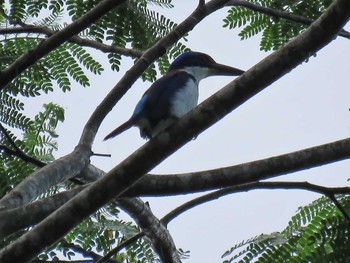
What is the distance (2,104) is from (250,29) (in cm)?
172

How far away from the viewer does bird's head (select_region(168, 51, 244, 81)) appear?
5.38 metres

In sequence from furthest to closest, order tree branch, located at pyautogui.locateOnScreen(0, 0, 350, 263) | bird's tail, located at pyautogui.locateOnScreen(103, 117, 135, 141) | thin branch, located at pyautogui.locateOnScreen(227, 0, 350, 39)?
thin branch, located at pyautogui.locateOnScreen(227, 0, 350, 39)
bird's tail, located at pyautogui.locateOnScreen(103, 117, 135, 141)
tree branch, located at pyautogui.locateOnScreen(0, 0, 350, 263)

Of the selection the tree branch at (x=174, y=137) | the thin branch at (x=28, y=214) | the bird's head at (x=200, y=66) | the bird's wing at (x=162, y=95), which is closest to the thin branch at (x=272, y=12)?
the bird's head at (x=200, y=66)

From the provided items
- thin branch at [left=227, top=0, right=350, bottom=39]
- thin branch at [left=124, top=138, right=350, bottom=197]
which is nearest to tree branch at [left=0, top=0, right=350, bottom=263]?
thin branch at [left=124, top=138, right=350, bottom=197]

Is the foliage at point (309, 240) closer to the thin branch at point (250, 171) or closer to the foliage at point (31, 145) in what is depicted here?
the thin branch at point (250, 171)

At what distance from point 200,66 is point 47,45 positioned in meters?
1.69

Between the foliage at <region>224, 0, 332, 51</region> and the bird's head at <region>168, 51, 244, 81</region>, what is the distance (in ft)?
0.80

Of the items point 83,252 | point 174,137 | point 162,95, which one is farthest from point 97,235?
point 174,137

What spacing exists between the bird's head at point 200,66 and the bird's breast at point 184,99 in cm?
38

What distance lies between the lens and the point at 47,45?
4.08m

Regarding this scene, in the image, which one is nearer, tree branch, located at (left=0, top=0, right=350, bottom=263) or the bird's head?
tree branch, located at (left=0, top=0, right=350, bottom=263)

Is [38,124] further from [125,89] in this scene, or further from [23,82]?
[125,89]

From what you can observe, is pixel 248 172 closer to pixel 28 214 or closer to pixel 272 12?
pixel 28 214

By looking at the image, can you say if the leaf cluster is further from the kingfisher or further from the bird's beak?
the bird's beak
